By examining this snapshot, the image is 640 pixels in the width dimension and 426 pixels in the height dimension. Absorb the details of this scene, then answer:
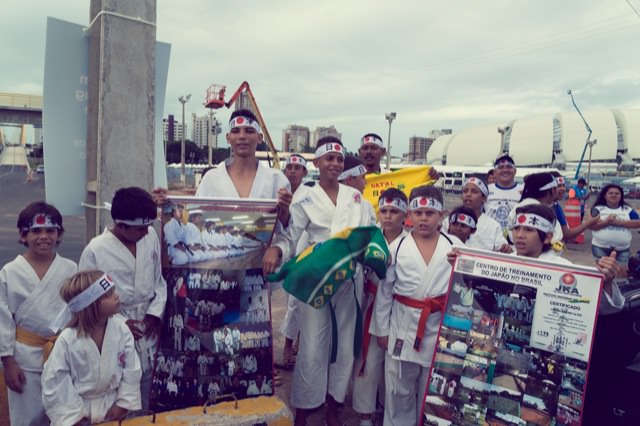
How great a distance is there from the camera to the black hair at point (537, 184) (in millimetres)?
4801

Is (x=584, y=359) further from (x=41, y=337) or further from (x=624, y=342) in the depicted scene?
(x=41, y=337)

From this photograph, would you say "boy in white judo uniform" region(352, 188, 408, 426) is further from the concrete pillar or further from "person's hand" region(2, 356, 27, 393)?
"person's hand" region(2, 356, 27, 393)

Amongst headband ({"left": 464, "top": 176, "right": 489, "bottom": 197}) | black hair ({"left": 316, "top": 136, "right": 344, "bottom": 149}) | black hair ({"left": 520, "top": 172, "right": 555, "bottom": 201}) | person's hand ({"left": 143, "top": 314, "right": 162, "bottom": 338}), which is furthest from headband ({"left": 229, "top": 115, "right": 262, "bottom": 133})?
black hair ({"left": 520, "top": 172, "right": 555, "bottom": 201})

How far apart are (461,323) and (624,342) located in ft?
3.59

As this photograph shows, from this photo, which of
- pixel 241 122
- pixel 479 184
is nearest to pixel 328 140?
pixel 241 122

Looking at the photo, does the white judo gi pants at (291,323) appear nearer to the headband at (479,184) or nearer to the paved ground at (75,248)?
the paved ground at (75,248)

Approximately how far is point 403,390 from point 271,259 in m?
1.38

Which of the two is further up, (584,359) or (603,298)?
(603,298)

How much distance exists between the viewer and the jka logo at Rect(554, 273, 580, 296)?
2820mm

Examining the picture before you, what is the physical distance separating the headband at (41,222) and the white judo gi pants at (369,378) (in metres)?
2.42

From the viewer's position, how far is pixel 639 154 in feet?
264

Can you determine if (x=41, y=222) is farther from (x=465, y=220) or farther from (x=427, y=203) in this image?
(x=465, y=220)

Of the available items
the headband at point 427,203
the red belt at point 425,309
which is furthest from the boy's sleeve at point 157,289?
the headband at point 427,203

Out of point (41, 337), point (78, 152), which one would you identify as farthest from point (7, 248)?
point (41, 337)
